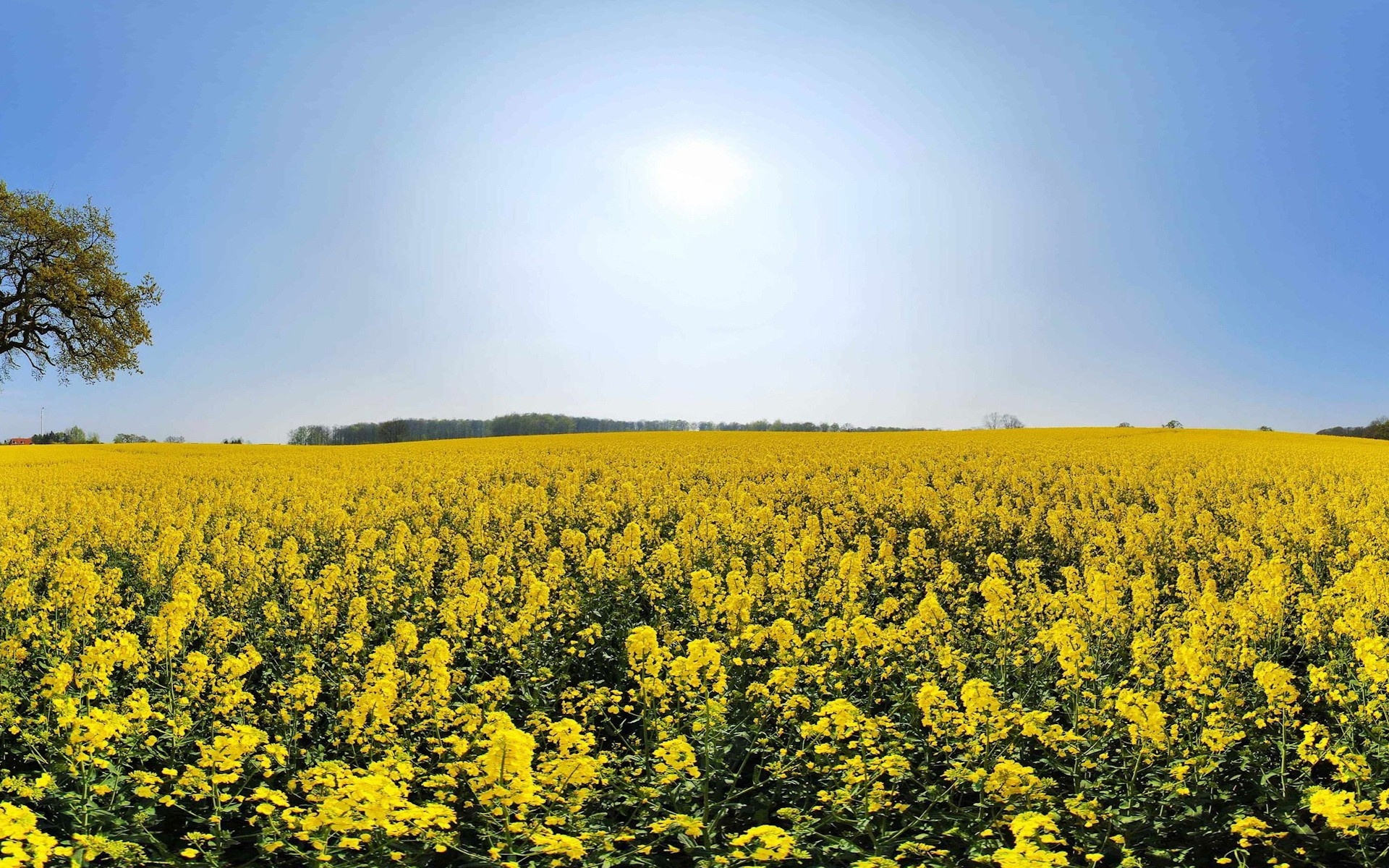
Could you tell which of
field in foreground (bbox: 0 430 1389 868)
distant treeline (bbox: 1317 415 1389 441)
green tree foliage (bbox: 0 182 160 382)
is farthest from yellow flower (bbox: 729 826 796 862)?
distant treeline (bbox: 1317 415 1389 441)

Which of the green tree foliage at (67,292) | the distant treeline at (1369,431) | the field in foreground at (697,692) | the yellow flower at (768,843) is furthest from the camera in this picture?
the distant treeline at (1369,431)

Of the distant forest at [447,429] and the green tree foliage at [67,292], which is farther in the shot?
the distant forest at [447,429]

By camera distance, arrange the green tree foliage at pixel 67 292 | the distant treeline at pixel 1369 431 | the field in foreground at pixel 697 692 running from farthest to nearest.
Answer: the distant treeline at pixel 1369 431 → the green tree foliage at pixel 67 292 → the field in foreground at pixel 697 692

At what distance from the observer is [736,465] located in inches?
906

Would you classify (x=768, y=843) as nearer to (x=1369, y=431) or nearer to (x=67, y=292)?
(x=67, y=292)

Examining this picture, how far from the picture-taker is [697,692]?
20.4ft

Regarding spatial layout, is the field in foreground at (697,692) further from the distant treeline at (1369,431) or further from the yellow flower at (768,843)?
the distant treeline at (1369,431)

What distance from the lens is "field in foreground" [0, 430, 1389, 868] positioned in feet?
15.7

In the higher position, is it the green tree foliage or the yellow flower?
the green tree foliage

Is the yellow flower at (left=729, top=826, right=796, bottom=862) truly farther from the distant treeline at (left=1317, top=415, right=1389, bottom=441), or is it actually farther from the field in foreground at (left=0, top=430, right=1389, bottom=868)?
the distant treeline at (left=1317, top=415, right=1389, bottom=441)

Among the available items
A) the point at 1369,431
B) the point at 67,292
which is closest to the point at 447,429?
the point at 67,292

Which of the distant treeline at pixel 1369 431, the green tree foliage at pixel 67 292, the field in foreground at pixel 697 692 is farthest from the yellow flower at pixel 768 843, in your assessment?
the distant treeline at pixel 1369 431

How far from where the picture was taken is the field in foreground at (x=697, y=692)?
4.78 meters

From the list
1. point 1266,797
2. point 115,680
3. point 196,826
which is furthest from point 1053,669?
point 115,680
